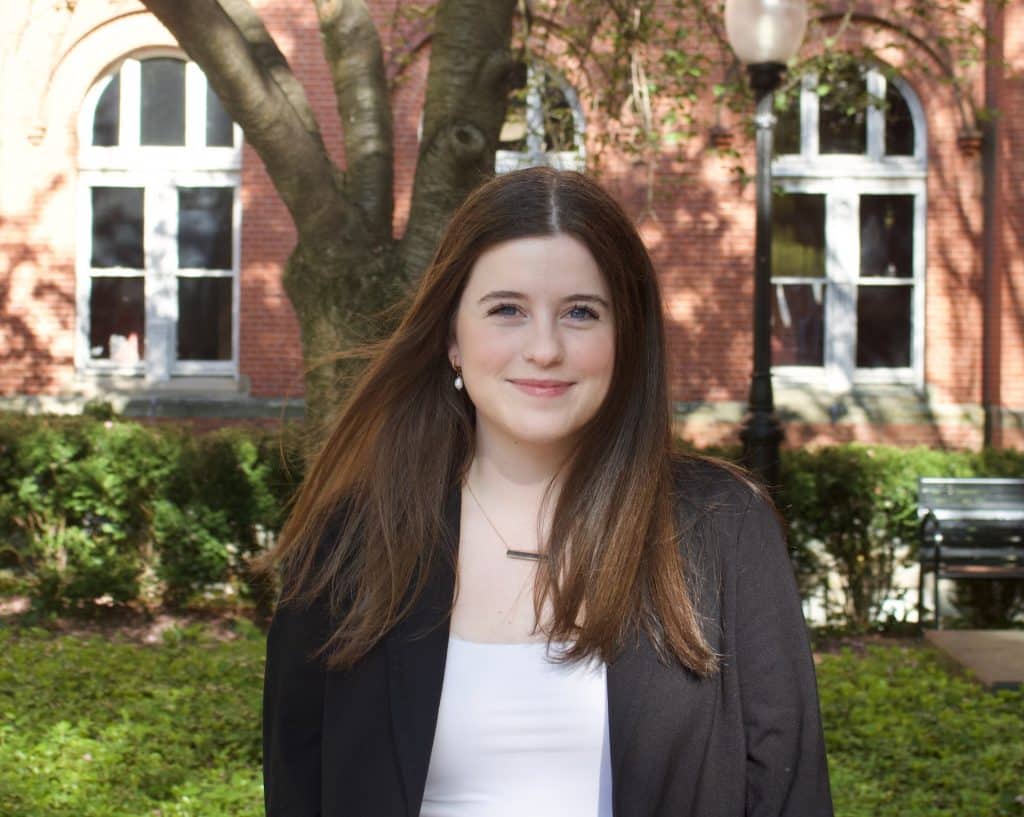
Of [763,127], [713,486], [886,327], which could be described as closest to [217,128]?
[886,327]

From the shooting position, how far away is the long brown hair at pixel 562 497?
2205 millimetres

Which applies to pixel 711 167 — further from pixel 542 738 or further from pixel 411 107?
pixel 542 738

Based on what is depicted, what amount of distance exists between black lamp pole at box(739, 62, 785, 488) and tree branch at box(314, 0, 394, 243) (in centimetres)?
313

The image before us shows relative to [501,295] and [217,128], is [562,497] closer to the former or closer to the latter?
[501,295]

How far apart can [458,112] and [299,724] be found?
3.96 metres

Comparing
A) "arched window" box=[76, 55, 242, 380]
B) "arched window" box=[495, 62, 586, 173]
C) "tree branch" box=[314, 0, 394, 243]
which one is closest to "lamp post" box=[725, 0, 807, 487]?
"arched window" box=[495, 62, 586, 173]

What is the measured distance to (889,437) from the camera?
1500 cm

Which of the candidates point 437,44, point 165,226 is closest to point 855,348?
point 165,226

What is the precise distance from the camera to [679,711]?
2119mm

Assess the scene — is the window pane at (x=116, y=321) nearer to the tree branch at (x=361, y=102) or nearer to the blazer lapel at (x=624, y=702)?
the tree branch at (x=361, y=102)

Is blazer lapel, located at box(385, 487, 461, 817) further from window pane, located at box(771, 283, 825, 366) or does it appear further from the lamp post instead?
window pane, located at box(771, 283, 825, 366)

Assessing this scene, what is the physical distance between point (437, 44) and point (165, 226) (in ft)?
34.1

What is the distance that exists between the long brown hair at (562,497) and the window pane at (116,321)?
44.9ft

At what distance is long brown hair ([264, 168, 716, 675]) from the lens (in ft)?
7.23
